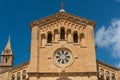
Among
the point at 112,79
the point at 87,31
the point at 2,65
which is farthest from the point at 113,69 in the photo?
the point at 2,65

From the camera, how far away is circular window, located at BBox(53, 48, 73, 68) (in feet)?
127

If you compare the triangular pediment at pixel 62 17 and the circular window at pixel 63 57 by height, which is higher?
the triangular pediment at pixel 62 17

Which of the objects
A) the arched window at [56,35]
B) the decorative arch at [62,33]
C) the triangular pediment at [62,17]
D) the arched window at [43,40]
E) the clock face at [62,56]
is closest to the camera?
the clock face at [62,56]

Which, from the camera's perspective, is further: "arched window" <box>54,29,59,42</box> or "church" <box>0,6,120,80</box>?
"arched window" <box>54,29,59,42</box>

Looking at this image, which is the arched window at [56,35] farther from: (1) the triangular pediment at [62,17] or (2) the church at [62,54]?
(1) the triangular pediment at [62,17]

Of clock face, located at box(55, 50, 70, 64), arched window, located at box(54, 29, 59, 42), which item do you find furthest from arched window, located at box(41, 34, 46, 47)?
clock face, located at box(55, 50, 70, 64)

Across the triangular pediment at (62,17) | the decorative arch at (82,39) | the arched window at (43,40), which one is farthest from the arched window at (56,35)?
the decorative arch at (82,39)

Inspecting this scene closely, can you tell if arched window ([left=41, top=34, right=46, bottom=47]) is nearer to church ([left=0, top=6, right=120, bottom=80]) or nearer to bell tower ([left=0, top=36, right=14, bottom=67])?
church ([left=0, top=6, right=120, bottom=80])

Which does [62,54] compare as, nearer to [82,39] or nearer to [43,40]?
[43,40]

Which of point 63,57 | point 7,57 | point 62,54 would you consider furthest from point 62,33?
point 7,57

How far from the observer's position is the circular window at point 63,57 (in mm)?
38562

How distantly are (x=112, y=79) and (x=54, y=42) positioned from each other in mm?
8296

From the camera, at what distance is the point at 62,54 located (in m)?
39.3

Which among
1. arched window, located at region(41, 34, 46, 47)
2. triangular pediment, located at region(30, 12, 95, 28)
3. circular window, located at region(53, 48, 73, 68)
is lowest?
circular window, located at region(53, 48, 73, 68)
